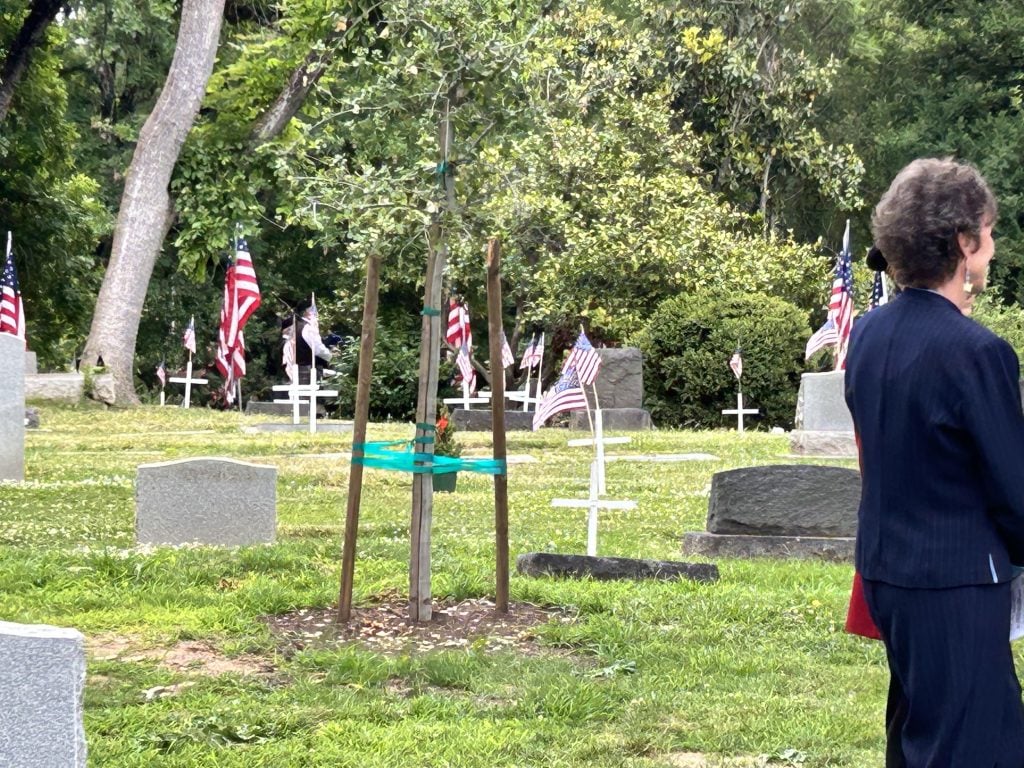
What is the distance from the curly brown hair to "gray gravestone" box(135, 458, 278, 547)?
7.60 m

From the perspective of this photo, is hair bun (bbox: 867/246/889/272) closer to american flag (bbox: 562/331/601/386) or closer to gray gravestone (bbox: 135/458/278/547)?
gray gravestone (bbox: 135/458/278/547)

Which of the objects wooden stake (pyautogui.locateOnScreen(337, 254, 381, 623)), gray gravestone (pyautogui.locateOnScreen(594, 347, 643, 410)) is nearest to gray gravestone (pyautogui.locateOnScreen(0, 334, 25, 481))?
wooden stake (pyautogui.locateOnScreen(337, 254, 381, 623))

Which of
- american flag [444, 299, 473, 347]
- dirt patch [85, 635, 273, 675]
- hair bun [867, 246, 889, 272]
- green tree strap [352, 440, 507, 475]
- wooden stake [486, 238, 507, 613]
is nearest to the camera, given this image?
hair bun [867, 246, 889, 272]

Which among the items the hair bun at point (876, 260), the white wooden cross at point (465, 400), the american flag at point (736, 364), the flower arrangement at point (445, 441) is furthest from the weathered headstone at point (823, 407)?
the hair bun at point (876, 260)

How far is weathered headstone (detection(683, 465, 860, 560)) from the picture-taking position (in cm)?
1093

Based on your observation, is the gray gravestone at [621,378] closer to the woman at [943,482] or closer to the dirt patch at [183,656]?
the dirt patch at [183,656]

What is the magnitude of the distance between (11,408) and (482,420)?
42.9 ft

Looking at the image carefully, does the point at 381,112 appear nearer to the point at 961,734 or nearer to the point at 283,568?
the point at 283,568

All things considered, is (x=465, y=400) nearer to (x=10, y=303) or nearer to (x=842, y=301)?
(x=10, y=303)

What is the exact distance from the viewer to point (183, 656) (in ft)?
23.5

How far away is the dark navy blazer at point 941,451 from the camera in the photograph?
11.7 feet

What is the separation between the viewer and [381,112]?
8.29 metres

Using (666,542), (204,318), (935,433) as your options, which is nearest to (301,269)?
(204,318)

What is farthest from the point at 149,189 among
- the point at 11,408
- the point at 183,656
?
the point at 183,656
